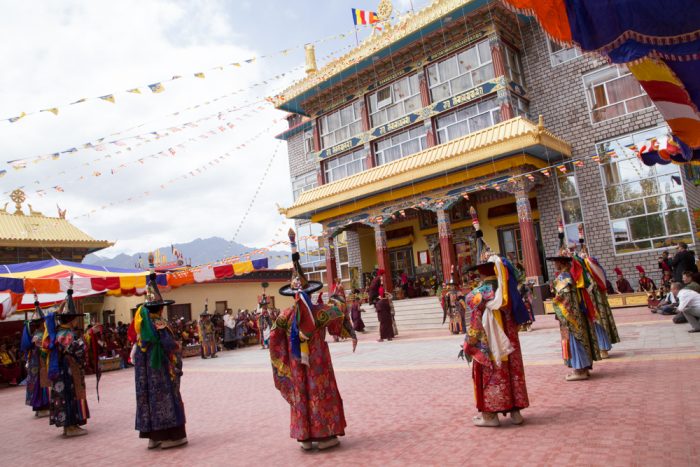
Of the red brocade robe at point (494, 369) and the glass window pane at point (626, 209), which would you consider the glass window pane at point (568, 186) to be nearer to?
the glass window pane at point (626, 209)

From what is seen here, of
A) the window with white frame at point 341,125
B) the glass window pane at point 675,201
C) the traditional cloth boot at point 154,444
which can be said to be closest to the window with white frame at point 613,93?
the glass window pane at point 675,201

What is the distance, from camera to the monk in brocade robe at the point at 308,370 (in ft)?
15.9

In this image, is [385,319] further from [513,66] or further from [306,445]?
[513,66]

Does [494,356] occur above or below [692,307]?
above

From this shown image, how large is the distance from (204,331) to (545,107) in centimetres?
1496

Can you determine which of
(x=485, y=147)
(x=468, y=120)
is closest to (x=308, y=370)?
(x=485, y=147)

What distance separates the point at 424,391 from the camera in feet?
Result: 22.9

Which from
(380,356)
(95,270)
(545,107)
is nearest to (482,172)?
(545,107)

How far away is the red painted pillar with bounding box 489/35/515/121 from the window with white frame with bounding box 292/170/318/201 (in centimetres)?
1366

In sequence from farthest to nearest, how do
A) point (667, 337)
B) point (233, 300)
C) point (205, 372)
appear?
1. point (233, 300)
2. point (205, 372)
3. point (667, 337)

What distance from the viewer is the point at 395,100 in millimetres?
21797

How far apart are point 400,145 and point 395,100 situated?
203cm

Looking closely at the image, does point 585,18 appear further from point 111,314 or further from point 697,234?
point 111,314

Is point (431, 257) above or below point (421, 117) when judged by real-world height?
below
